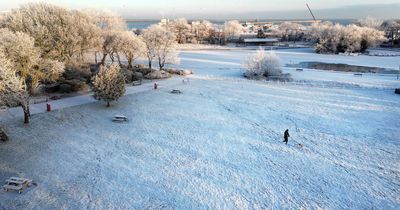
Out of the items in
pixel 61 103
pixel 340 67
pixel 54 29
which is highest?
pixel 54 29

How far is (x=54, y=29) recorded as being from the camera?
34.1 meters

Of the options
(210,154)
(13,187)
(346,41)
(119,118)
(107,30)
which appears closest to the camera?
(13,187)

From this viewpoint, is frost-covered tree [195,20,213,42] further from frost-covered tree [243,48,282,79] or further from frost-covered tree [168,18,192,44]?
frost-covered tree [243,48,282,79]

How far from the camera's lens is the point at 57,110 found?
2438 centimetres

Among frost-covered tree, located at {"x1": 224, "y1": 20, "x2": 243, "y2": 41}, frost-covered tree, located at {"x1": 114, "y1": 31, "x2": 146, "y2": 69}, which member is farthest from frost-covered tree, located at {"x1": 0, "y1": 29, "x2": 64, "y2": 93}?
frost-covered tree, located at {"x1": 224, "y1": 20, "x2": 243, "y2": 41}

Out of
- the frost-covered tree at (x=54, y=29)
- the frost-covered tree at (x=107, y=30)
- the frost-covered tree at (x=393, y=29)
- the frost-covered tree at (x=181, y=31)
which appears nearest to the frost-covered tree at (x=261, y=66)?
the frost-covered tree at (x=107, y=30)

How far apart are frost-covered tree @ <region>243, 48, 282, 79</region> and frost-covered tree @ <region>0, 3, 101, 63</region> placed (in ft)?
72.1

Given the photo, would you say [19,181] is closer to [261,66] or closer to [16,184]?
[16,184]

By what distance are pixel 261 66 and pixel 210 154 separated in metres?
26.5

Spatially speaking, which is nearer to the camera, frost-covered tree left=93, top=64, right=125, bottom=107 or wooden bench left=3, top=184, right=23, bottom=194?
wooden bench left=3, top=184, right=23, bottom=194

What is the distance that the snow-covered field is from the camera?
1363cm

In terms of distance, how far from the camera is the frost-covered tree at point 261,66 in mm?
41438

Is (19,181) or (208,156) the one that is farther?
(208,156)

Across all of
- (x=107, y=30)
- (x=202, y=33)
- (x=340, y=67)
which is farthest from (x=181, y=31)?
(x=340, y=67)
